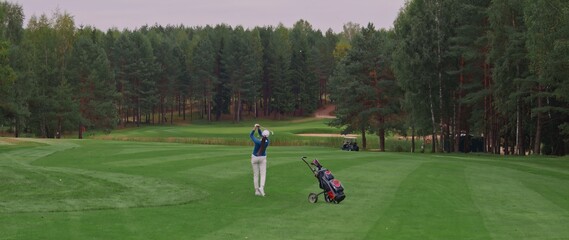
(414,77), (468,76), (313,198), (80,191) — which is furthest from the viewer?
(468,76)

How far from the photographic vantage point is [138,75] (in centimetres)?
11019

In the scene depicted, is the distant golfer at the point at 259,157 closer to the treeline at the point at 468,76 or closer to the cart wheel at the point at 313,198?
the cart wheel at the point at 313,198

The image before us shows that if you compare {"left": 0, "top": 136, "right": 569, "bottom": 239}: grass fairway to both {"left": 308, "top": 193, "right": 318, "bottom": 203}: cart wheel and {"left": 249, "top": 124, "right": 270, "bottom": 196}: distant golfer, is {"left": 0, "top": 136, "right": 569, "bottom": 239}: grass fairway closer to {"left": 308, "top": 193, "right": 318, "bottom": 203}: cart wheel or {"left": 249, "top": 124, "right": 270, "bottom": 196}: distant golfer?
{"left": 308, "top": 193, "right": 318, "bottom": 203}: cart wheel

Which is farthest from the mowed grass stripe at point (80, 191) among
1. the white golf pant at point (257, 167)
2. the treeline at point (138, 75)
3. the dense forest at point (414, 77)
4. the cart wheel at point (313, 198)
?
the treeline at point (138, 75)

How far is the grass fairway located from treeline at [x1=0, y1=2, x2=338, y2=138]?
2270 cm

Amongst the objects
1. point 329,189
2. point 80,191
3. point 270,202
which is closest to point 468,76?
point 329,189

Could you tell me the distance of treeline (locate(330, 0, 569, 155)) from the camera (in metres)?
39.5

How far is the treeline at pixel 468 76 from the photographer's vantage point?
39531mm

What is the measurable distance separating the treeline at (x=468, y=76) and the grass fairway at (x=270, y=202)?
10724mm

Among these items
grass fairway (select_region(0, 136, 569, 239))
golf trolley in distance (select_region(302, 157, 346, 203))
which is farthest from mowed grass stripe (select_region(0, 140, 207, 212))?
golf trolley in distance (select_region(302, 157, 346, 203))

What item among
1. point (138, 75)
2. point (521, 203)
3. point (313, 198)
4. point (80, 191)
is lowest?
point (521, 203)

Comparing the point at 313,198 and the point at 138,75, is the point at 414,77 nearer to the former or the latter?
the point at 313,198

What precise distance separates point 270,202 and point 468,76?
42.1 metres

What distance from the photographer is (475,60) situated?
55031 mm
